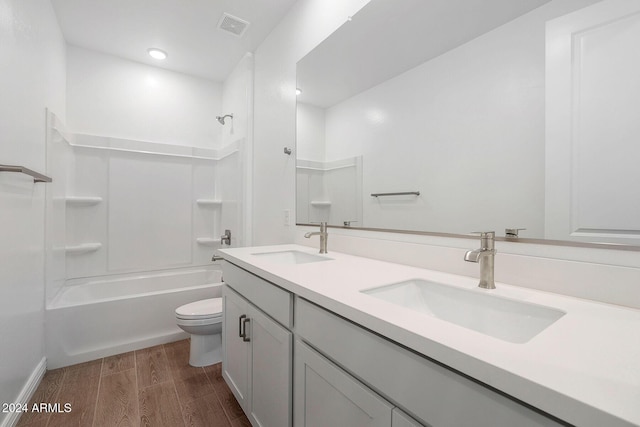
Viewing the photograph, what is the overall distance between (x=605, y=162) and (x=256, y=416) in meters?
1.53

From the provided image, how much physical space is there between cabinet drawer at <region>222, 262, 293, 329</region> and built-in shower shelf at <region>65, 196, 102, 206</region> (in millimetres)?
1929

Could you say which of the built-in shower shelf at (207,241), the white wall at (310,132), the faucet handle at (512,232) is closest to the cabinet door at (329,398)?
the faucet handle at (512,232)

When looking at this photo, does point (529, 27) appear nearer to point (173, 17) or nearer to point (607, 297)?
point (607, 297)

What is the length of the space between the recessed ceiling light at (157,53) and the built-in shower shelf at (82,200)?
1.45 m

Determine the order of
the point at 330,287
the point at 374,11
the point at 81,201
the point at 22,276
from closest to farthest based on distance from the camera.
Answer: the point at 330,287
the point at 374,11
the point at 22,276
the point at 81,201

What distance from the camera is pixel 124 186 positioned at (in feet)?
9.25

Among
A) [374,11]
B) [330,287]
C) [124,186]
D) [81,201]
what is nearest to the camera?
[330,287]

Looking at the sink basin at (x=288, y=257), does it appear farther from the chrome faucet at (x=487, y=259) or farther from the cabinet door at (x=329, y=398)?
the chrome faucet at (x=487, y=259)

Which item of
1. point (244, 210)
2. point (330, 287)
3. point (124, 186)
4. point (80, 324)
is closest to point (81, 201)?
point (124, 186)

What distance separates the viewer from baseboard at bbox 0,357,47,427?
4.56 ft

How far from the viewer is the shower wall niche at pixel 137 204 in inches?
100

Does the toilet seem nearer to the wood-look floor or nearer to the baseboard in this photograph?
the wood-look floor

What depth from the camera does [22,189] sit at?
156 centimetres

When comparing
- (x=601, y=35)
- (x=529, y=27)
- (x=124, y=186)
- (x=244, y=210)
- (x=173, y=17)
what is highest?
(x=173, y=17)
